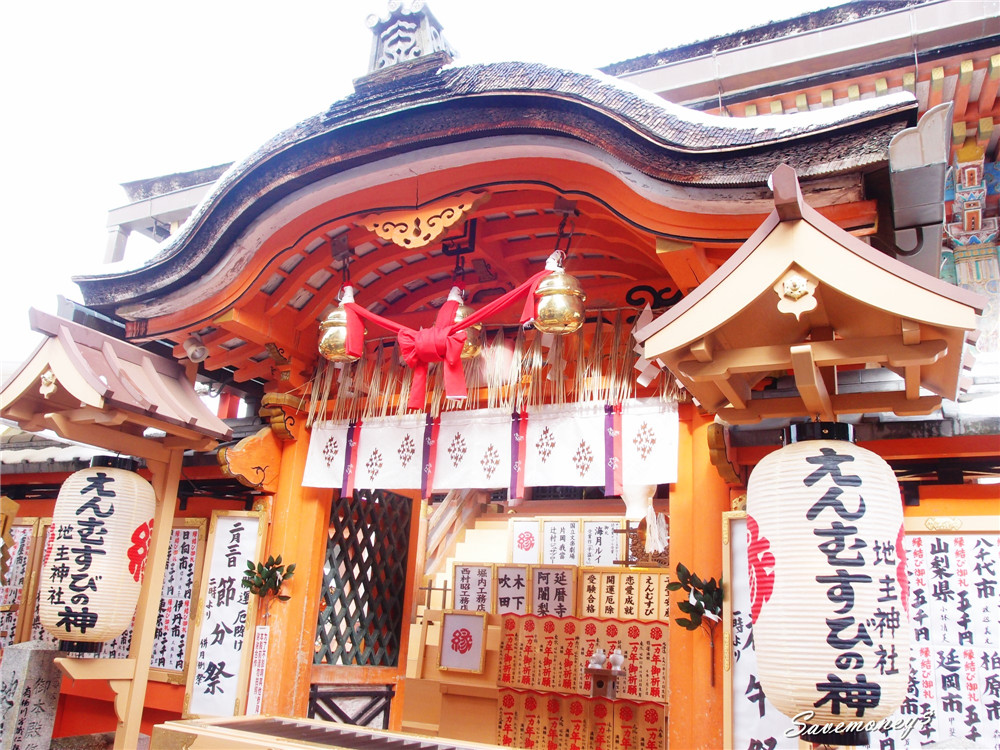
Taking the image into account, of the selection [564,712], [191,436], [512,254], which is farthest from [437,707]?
[512,254]

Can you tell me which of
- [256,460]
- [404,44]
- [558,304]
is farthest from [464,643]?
[404,44]

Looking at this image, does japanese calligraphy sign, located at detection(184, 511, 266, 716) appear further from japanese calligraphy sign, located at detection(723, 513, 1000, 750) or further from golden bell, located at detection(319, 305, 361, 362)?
japanese calligraphy sign, located at detection(723, 513, 1000, 750)

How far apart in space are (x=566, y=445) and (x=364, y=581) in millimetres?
3462

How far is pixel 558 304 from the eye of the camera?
5.11m

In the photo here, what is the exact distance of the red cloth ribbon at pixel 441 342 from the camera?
5535mm

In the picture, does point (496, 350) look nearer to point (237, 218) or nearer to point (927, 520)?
point (237, 218)

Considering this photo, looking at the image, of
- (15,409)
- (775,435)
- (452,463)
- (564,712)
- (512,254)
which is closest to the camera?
(775,435)

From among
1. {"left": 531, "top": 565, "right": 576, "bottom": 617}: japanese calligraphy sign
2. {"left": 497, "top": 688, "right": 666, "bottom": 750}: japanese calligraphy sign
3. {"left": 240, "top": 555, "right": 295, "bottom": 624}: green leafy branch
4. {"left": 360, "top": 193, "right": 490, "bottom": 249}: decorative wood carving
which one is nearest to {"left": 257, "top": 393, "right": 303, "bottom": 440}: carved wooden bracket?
{"left": 240, "top": 555, "right": 295, "bottom": 624}: green leafy branch

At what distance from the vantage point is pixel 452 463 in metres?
6.20

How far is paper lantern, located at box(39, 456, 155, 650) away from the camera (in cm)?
543

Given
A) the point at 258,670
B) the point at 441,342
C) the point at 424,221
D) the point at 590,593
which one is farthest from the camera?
the point at 590,593

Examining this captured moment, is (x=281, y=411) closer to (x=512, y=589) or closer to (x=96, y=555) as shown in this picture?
(x=96, y=555)

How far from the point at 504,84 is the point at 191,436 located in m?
3.81

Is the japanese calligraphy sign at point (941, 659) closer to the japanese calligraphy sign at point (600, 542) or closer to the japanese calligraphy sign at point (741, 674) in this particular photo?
the japanese calligraphy sign at point (741, 674)
